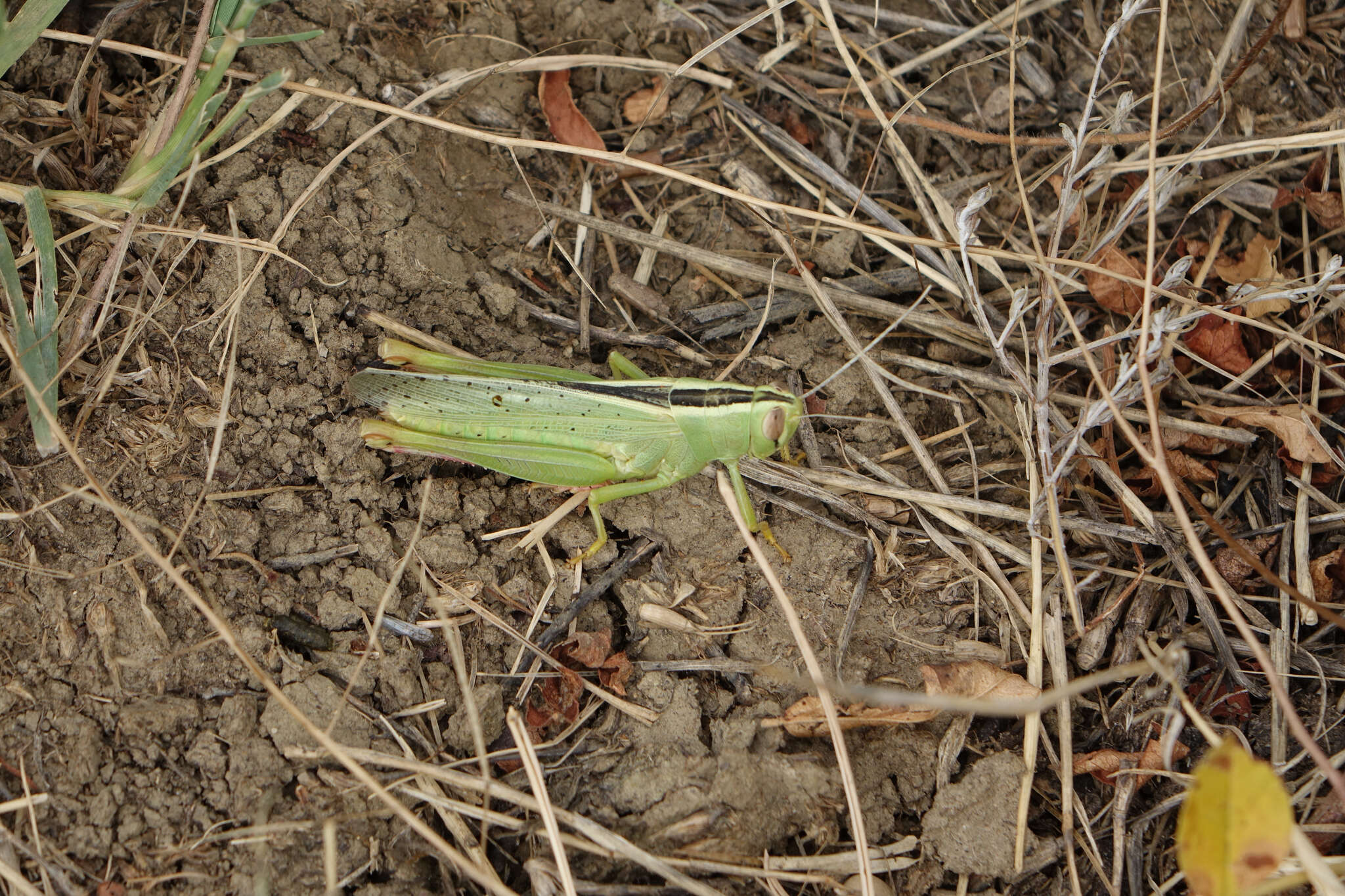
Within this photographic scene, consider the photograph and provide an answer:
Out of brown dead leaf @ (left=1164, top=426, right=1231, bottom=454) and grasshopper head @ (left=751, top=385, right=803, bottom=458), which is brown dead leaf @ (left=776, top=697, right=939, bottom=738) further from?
brown dead leaf @ (left=1164, top=426, right=1231, bottom=454)

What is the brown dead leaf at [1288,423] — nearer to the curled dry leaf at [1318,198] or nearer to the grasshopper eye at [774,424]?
the curled dry leaf at [1318,198]

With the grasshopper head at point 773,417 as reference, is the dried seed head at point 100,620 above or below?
below

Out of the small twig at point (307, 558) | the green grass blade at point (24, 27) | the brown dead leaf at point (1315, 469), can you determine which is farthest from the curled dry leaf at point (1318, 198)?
the green grass blade at point (24, 27)

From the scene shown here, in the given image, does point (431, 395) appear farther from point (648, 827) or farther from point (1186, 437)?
point (1186, 437)

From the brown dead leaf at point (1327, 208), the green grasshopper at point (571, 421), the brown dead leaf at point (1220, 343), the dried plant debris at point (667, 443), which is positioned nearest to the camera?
the dried plant debris at point (667, 443)

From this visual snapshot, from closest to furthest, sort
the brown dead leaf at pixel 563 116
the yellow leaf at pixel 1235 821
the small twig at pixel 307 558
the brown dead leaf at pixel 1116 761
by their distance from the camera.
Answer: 1. the yellow leaf at pixel 1235 821
2. the brown dead leaf at pixel 1116 761
3. the small twig at pixel 307 558
4. the brown dead leaf at pixel 563 116

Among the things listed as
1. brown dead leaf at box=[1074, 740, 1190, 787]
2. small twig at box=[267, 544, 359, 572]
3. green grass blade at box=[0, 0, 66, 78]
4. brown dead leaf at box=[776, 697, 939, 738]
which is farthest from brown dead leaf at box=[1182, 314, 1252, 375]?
green grass blade at box=[0, 0, 66, 78]
